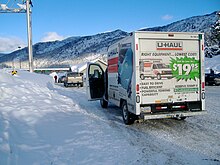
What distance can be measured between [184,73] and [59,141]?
4.30 meters

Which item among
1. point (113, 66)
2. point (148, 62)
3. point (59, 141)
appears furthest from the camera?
point (113, 66)

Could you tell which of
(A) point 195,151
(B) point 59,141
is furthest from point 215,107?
(B) point 59,141

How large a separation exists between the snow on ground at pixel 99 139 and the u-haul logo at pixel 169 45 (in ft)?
8.30

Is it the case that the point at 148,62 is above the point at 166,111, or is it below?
above

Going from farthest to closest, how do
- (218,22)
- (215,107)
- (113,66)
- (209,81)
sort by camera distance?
(218,22) < (209,81) < (215,107) < (113,66)

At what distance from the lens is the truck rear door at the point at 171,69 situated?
7.44 meters

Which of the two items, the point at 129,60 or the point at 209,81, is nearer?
the point at 129,60

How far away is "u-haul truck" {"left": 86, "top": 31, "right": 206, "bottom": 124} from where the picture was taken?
738cm

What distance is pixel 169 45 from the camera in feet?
24.8

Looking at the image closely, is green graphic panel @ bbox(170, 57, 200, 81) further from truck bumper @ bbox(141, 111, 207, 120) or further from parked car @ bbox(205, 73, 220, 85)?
parked car @ bbox(205, 73, 220, 85)

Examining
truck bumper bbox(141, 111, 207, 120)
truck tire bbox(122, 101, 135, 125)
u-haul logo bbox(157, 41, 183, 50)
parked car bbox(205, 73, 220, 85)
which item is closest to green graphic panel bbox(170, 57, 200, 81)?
u-haul logo bbox(157, 41, 183, 50)

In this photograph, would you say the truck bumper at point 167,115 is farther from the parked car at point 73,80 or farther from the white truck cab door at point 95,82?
the parked car at point 73,80

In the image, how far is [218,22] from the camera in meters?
Answer: 50.1

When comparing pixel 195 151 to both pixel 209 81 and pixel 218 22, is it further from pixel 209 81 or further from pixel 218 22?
pixel 218 22
